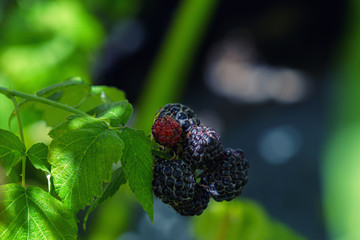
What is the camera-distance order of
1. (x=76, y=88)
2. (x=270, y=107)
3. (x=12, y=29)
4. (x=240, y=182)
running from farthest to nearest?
(x=270, y=107), (x=12, y=29), (x=76, y=88), (x=240, y=182)

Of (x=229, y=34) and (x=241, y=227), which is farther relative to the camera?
(x=229, y=34)

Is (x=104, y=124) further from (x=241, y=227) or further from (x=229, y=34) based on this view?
(x=229, y=34)

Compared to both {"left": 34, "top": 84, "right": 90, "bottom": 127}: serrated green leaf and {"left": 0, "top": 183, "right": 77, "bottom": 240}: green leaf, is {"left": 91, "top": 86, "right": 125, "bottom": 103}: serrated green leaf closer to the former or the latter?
{"left": 34, "top": 84, "right": 90, "bottom": 127}: serrated green leaf

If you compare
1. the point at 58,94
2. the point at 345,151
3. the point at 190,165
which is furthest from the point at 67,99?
the point at 345,151

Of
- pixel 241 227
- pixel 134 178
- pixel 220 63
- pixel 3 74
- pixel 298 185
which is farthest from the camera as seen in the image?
pixel 220 63

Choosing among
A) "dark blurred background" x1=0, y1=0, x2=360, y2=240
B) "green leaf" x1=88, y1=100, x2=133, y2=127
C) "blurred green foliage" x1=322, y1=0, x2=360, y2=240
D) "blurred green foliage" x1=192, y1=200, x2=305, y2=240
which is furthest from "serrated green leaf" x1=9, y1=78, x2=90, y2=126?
"blurred green foliage" x1=322, y1=0, x2=360, y2=240

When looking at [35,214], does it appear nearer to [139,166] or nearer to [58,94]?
[139,166]

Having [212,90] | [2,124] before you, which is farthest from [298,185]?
[2,124]

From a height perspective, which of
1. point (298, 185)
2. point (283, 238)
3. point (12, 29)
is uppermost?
point (12, 29)
